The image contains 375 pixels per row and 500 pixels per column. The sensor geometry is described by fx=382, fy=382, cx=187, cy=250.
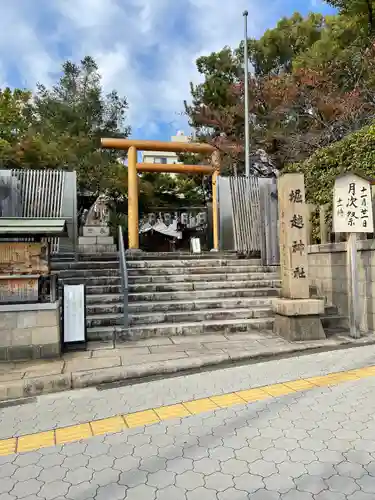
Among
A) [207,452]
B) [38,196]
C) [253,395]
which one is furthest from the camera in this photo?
[38,196]

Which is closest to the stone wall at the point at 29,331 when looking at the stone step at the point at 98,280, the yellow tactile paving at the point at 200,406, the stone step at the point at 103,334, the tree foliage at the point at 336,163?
the stone step at the point at 103,334

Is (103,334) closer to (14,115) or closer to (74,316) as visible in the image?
(74,316)

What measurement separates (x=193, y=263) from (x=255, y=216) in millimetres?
2633

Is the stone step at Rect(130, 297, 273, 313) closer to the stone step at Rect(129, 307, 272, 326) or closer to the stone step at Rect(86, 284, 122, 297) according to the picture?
the stone step at Rect(129, 307, 272, 326)

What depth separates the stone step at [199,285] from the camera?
341 inches

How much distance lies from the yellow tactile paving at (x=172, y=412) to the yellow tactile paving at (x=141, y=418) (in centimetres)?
6

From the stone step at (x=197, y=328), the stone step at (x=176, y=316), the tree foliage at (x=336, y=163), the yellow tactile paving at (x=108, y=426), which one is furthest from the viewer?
the tree foliage at (x=336, y=163)

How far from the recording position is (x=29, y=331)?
566cm

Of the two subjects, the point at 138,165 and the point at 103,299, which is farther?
the point at 138,165

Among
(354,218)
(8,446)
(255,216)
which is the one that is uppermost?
(255,216)

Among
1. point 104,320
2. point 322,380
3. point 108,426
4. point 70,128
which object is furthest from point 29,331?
point 70,128

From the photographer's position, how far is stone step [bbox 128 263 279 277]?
9.40 metres

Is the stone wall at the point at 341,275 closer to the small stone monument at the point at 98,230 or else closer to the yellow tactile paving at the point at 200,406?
the yellow tactile paving at the point at 200,406

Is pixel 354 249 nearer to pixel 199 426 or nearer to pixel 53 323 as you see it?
pixel 199 426
